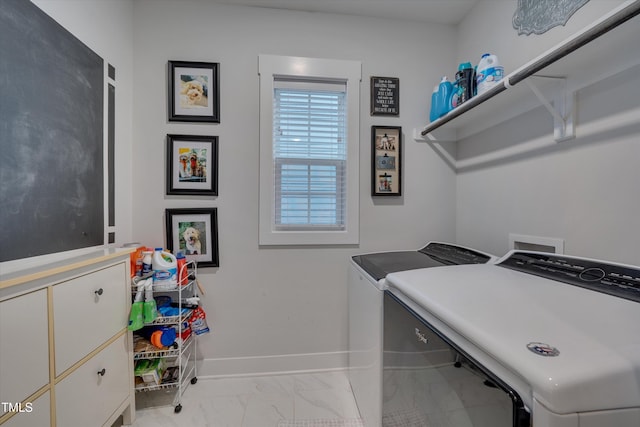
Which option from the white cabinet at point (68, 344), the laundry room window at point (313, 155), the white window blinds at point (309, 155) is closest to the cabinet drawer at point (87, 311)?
the white cabinet at point (68, 344)

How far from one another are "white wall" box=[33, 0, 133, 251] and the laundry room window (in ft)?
2.80

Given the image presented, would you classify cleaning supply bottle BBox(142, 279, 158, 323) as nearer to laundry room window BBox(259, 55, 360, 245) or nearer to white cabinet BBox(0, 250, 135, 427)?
white cabinet BBox(0, 250, 135, 427)

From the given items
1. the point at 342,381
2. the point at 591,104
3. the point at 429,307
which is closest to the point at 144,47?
the point at 429,307

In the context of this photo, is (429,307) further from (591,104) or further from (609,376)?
(591,104)

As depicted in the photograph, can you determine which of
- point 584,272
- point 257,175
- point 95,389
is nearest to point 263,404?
point 95,389

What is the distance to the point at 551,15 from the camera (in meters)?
1.26

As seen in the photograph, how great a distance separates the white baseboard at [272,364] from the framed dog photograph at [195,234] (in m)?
0.69

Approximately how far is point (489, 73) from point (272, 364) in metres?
2.20

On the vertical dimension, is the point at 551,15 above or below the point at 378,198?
above

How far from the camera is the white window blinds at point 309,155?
1836mm

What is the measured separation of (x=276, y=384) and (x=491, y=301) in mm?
1531

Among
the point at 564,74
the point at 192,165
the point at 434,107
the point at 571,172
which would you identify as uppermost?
the point at 434,107

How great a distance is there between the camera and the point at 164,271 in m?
1.49

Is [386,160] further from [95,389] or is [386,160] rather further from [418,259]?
[95,389]
